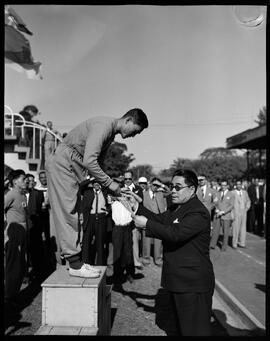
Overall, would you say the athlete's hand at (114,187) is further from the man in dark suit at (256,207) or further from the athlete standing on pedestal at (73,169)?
the man in dark suit at (256,207)

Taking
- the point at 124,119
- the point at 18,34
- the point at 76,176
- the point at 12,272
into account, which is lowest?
the point at 12,272

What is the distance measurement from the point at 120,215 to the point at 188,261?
4905 millimetres

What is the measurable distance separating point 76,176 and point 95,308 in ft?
4.37

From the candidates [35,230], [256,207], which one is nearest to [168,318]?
[35,230]

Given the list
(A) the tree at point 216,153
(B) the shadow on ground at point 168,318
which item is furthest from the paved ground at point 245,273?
(A) the tree at point 216,153

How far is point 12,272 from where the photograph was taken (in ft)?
19.0

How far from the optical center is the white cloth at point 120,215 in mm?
7992

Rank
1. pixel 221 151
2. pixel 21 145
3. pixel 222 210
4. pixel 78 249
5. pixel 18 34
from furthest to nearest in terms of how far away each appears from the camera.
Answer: pixel 221 151, pixel 21 145, pixel 222 210, pixel 18 34, pixel 78 249

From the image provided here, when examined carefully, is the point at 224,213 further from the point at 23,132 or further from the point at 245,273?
the point at 23,132

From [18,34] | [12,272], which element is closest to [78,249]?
[12,272]

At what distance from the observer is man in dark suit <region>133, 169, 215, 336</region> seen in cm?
316

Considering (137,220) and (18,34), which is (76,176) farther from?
(18,34)

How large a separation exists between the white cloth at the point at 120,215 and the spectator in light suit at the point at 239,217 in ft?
15.0

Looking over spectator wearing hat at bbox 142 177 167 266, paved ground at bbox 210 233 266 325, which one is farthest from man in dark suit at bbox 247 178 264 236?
spectator wearing hat at bbox 142 177 167 266
